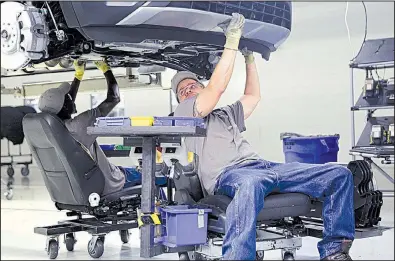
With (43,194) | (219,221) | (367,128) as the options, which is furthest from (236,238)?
(43,194)

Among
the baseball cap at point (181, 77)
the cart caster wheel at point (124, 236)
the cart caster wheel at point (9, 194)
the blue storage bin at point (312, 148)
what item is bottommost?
the cart caster wheel at point (9, 194)

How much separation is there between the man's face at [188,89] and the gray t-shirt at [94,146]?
30.6 inches

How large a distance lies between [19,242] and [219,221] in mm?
2102

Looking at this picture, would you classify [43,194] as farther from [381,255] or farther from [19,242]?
[381,255]

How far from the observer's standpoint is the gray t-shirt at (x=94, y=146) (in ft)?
11.5

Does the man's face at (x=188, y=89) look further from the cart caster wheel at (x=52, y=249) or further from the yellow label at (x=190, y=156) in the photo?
the cart caster wheel at (x=52, y=249)

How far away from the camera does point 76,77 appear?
392 centimetres

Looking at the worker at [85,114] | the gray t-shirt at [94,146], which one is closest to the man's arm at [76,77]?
the worker at [85,114]

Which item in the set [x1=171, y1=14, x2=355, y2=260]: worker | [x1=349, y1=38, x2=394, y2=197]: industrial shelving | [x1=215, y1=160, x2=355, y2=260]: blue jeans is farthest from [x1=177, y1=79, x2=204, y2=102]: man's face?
[x1=349, y1=38, x2=394, y2=197]: industrial shelving

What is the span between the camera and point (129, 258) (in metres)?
3.49

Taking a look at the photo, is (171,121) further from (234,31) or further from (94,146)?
(94,146)

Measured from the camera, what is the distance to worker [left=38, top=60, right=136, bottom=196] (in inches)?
138

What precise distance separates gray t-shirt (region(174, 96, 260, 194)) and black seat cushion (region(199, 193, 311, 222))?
145mm

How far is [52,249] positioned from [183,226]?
1382 millimetres
